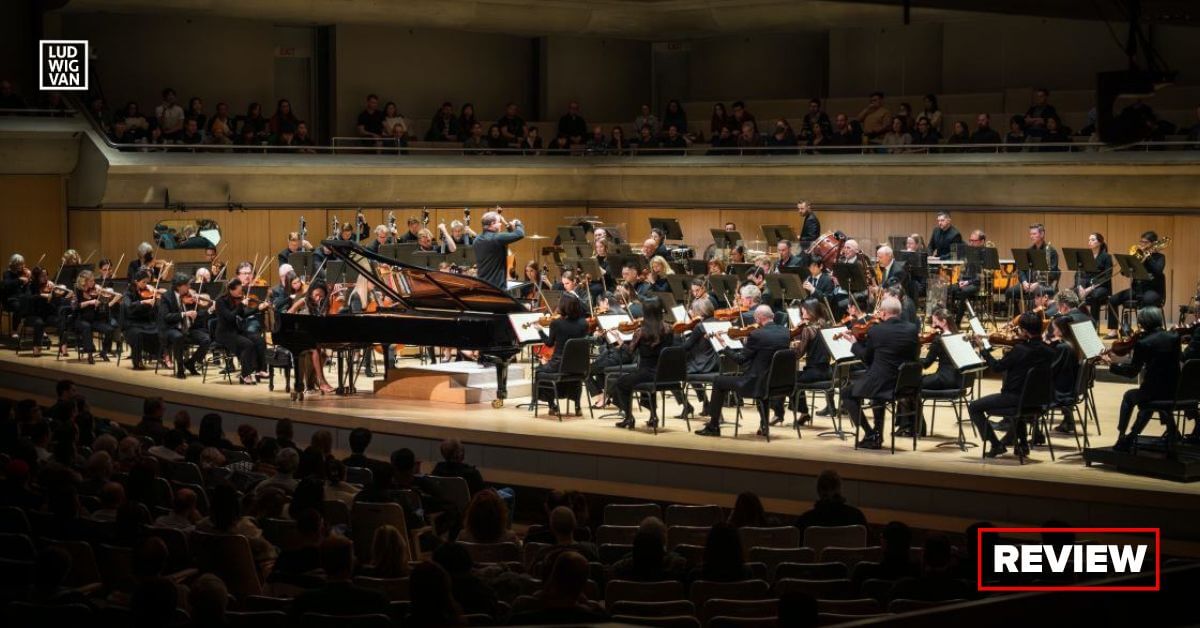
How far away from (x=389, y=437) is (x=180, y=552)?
5.75 metres

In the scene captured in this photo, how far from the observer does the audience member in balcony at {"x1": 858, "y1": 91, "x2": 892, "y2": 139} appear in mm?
21594

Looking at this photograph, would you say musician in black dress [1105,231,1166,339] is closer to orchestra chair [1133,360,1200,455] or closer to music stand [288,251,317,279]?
orchestra chair [1133,360,1200,455]

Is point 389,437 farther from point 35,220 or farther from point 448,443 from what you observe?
point 35,220

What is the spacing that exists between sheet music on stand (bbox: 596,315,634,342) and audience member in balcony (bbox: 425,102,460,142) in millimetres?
11214

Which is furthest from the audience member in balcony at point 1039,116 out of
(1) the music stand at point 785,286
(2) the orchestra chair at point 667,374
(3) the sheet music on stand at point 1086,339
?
(2) the orchestra chair at point 667,374

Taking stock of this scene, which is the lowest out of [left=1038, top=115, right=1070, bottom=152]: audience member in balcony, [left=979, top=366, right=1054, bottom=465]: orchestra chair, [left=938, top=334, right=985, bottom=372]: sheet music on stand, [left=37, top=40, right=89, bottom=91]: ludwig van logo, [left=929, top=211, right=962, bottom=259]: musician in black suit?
[left=979, top=366, right=1054, bottom=465]: orchestra chair

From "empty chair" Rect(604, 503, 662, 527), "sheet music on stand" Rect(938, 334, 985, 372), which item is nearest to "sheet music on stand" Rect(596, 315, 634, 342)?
"sheet music on stand" Rect(938, 334, 985, 372)

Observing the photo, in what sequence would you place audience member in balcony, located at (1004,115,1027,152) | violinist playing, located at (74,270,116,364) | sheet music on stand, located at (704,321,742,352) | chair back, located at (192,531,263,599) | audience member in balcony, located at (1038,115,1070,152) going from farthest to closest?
audience member in balcony, located at (1004,115,1027,152) < audience member in balcony, located at (1038,115,1070,152) < violinist playing, located at (74,270,116,364) < sheet music on stand, located at (704,321,742,352) < chair back, located at (192,531,263,599)

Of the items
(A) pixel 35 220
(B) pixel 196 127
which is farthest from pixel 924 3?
(A) pixel 35 220

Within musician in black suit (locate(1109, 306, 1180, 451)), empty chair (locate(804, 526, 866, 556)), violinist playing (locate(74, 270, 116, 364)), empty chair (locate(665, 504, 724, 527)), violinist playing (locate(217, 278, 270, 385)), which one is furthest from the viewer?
violinist playing (locate(74, 270, 116, 364))

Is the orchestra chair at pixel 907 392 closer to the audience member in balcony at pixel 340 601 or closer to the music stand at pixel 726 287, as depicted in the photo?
the music stand at pixel 726 287

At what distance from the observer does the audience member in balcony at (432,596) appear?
5262 millimetres

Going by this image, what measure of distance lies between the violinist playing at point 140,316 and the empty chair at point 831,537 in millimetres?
9892

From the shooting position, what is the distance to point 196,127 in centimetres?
2080
